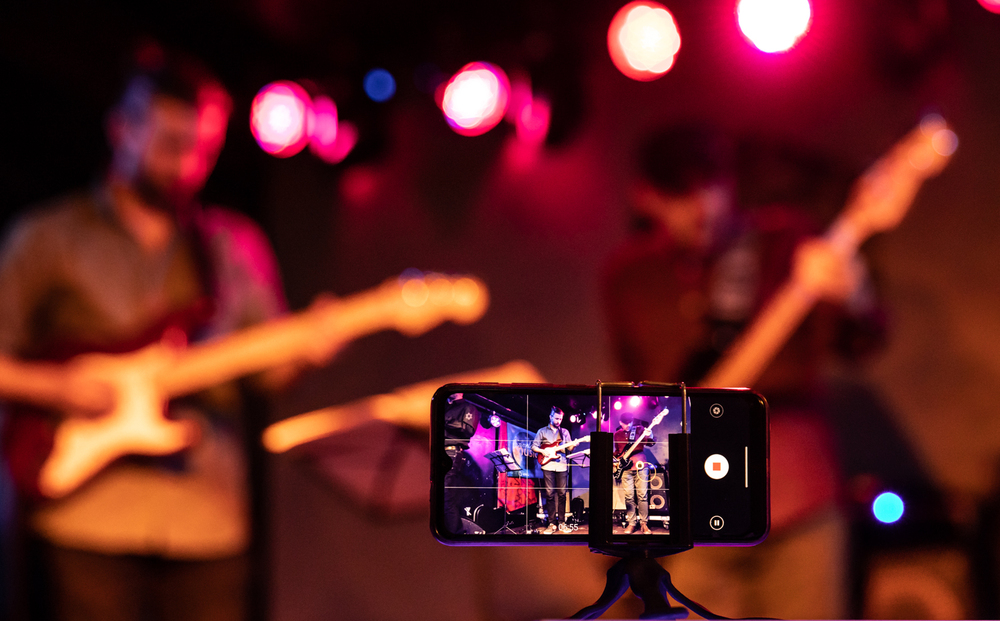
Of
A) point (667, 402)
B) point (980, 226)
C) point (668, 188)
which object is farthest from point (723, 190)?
point (667, 402)

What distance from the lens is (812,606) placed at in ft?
7.38

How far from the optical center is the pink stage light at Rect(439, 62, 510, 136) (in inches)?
103

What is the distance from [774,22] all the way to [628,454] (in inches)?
77.8

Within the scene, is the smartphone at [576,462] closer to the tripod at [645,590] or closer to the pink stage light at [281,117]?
the tripod at [645,590]

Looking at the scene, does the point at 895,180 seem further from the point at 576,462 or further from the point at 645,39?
the point at 576,462

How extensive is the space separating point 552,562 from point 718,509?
1.70 meters

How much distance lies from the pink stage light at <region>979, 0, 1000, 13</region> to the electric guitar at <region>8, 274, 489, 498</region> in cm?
174

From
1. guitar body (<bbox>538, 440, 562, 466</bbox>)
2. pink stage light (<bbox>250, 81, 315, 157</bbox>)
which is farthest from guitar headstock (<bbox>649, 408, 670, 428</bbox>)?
pink stage light (<bbox>250, 81, 315, 157</bbox>)

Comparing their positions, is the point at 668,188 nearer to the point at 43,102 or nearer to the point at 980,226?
the point at 980,226


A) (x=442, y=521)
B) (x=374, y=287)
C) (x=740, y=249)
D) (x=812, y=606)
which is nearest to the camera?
(x=442, y=521)

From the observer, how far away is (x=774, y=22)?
2.41m

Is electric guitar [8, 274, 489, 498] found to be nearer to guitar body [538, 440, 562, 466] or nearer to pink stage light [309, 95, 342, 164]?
pink stage light [309, 95, 342, 164]

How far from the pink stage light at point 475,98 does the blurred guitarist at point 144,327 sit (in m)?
0.79

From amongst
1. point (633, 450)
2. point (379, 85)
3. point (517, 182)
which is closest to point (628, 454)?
point (633, 450)
